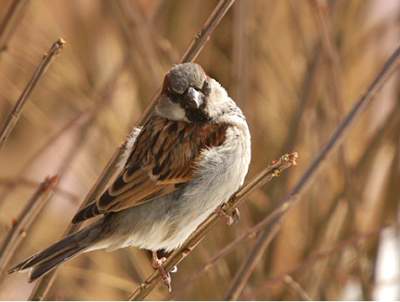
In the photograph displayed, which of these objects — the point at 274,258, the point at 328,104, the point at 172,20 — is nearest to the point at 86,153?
the point at 172,20

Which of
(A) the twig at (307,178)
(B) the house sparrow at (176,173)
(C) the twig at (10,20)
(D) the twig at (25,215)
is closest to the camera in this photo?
(D) the twig at (25,215)

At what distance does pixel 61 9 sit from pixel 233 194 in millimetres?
2677

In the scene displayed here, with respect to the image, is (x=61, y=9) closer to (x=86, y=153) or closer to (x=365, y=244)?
(x=86, y=153)

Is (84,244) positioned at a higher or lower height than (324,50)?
lower

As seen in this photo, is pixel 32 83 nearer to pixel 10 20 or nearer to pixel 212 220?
pixel 10 20

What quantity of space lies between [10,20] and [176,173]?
592 mm

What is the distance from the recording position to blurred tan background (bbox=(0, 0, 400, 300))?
2582 millimetres

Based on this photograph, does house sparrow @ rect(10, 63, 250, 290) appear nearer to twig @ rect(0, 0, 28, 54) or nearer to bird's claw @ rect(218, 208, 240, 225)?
bird's claw @ rect(218, 208, 240, 225)

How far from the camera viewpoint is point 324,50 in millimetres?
2527

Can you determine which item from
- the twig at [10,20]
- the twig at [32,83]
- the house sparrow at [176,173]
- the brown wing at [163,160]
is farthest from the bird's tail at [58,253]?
the twig at [10,20]

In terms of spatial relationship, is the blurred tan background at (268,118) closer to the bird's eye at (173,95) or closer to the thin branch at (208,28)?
the bird's eye at (173,95)

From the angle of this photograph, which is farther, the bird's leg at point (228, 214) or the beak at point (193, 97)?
the beak at point (193, 97)

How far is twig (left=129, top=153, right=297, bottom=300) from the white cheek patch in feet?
0.94

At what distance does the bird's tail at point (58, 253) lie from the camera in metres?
1.72
